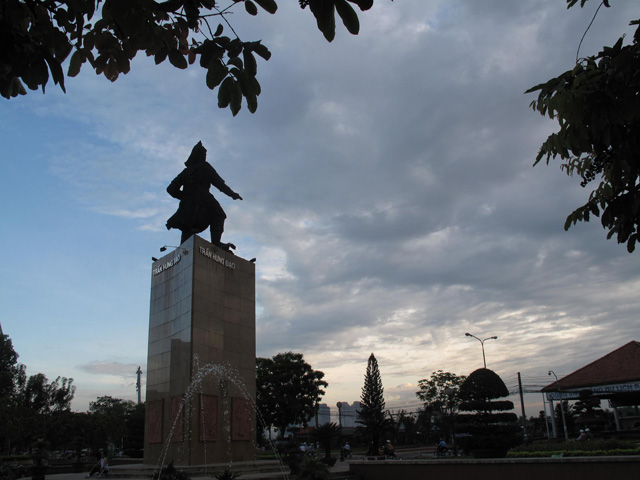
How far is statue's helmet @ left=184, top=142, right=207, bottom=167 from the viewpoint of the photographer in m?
22.6

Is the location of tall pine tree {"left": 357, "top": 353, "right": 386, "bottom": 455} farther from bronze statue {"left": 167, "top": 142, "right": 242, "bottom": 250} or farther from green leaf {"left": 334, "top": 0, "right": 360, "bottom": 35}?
green leaf {"left": 334, "top": 0, "right": 360, "bottom": 35}

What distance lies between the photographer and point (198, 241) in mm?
19641

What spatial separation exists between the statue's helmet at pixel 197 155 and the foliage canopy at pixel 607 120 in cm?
1929

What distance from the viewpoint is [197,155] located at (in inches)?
892

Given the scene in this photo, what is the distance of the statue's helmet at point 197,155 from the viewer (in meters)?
22.6

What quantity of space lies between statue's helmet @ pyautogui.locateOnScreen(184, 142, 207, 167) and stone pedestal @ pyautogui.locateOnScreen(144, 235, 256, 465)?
435cm

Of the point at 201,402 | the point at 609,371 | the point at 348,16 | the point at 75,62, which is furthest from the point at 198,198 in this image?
the point at 609,371

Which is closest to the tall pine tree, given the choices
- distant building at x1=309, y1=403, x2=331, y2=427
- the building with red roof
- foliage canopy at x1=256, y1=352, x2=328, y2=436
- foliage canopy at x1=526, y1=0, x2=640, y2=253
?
foliage canopy at x1=256, y1=352, x2=328, y2=436

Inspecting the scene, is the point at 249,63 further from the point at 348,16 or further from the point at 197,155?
the point at 197,155

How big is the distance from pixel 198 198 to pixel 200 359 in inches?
272

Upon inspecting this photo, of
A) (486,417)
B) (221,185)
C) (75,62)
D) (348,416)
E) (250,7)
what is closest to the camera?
(250,7)

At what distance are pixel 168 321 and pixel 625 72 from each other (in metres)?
18.1

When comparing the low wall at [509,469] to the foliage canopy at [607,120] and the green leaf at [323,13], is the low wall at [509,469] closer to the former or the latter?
the foliage canopy at [607,120]

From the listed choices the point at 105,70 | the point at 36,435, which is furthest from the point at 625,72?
Result: the point at 36,435
